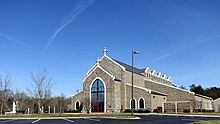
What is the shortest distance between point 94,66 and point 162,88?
657 inches

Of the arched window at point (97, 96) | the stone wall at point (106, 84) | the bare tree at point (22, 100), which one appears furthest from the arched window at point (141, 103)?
the bare tree at point (22, 100)

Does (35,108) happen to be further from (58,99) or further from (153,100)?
(153,100)

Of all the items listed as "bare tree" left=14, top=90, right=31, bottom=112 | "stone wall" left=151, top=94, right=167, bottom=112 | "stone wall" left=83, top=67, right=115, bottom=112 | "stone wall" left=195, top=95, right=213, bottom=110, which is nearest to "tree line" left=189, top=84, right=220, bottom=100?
"stone wall" left=195, top=95, right=213, bottom=110

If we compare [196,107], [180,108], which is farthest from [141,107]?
[196,107]

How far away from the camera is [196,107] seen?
195 ft

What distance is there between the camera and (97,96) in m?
60.5

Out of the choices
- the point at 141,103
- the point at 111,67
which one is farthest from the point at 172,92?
the point at 111,67

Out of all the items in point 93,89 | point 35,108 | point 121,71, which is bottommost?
point 35,108

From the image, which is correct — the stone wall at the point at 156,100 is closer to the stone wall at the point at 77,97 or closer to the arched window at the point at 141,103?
the arched window at the point at 141,103

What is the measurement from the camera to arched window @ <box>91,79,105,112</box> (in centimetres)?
5956

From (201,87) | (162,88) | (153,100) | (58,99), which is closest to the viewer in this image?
(153,100)

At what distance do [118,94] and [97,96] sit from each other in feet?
15.3

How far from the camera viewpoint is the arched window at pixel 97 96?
59562 mm

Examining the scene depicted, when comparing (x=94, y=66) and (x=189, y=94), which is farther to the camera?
(x=94, y=66)
